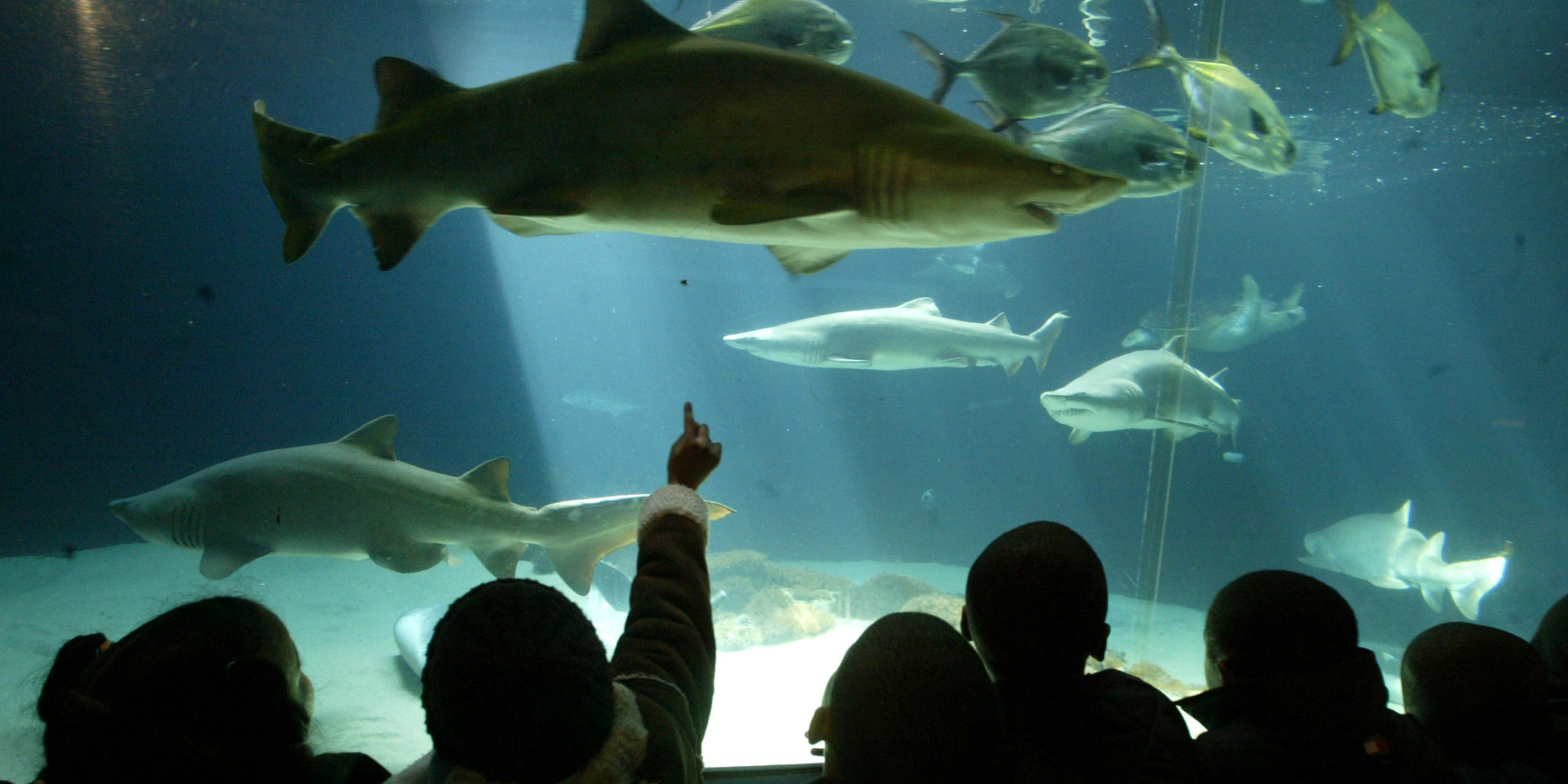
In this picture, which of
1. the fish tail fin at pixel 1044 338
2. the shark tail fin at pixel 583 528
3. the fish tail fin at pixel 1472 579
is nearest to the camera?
the shark tail fin at pixel 583 528

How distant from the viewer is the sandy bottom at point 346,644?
10.6 feet

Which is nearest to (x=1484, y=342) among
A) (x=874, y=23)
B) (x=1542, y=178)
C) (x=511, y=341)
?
(x=1542, y=178)

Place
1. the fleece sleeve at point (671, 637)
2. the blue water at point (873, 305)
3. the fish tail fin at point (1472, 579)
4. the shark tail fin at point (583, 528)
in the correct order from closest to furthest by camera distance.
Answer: the fleece sleeve at point (671, 637) < the shark tail fin at point (583, 528) < the blue water at point (873, 305) < the fish tail fin at point (1472, 579)

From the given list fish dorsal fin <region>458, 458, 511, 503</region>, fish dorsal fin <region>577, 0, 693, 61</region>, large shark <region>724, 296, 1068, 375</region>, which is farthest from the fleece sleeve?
large shark <region>724, 296, 1068, 375</region>

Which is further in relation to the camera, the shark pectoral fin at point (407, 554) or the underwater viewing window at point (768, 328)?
the shark pectoral fin at point (407, 554)

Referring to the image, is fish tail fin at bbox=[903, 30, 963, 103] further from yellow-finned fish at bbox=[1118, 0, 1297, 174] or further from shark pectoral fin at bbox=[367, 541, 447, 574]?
shark pectoral fin at bbox=[367, 541, 447, 574]

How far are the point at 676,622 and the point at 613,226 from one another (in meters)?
0.90

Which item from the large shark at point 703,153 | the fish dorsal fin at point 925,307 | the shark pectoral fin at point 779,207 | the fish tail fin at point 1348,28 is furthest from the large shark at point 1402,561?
the shark pectoral fin at point 779,207

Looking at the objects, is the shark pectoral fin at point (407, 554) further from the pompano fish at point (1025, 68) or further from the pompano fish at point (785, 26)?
the pompano fish at point (1025, 68)

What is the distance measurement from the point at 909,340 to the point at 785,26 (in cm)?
589

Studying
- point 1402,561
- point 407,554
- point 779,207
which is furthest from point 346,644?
point 1402,561

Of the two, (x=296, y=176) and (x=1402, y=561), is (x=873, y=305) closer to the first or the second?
(x=1402, y=561)

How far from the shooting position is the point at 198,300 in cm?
648

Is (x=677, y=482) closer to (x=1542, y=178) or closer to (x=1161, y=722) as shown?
(x=1161, y=722)
